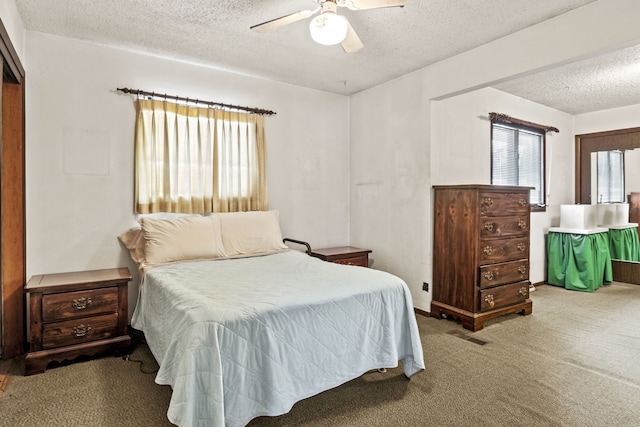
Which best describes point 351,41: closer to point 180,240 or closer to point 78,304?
point 180,240

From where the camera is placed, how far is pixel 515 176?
15.4 feet

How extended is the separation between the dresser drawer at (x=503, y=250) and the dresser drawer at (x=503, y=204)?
28 cm

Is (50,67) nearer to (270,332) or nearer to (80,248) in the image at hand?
(80,248)

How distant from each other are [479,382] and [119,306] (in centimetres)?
266

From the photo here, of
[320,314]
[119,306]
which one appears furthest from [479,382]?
[119,306]

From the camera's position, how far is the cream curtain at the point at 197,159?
326 cm

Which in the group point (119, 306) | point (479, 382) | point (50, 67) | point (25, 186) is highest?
point (50, 67)

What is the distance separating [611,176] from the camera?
523 centimetres

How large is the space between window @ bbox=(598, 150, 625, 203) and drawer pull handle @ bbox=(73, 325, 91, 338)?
6.59 m

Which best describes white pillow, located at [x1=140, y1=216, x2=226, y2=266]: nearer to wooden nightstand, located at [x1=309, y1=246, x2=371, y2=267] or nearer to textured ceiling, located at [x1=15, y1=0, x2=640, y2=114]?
wooden nightstand, located at [x1=309, y1=246, x2=371, y2=267]

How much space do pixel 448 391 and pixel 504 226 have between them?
1.95 meters

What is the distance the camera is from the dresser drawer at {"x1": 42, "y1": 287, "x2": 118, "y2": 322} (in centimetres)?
248

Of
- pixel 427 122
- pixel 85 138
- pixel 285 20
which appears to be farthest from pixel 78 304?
pixel 427 122

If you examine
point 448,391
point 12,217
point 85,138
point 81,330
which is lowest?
point 448,391
